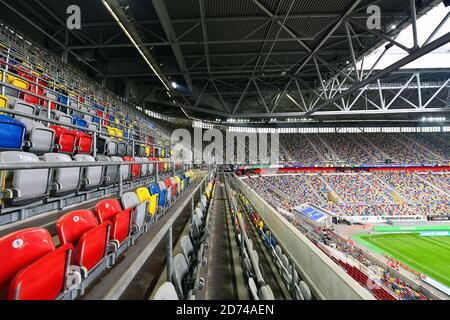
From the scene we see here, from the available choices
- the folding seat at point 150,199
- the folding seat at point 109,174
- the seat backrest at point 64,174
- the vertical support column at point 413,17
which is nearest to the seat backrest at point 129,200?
the folding seat at point 150,199

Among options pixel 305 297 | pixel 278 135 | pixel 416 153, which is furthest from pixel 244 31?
pixel 416 153

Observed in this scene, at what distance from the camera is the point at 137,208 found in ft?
6.40

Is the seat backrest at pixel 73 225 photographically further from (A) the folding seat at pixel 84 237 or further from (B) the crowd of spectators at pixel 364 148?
(B) the crowd of spectators at pixel 364 148

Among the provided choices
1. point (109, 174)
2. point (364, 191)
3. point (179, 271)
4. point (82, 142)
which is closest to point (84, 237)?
point (179, 271)

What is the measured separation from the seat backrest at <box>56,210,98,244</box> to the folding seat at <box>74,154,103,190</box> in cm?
125

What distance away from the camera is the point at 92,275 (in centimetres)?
131

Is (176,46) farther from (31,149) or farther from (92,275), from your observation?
(92,275)

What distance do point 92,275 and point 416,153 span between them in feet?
119

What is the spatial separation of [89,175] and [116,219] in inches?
56.3

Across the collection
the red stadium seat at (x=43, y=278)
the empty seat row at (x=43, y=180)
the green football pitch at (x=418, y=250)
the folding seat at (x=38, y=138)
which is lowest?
the green football pitch at (x=418, y=250)

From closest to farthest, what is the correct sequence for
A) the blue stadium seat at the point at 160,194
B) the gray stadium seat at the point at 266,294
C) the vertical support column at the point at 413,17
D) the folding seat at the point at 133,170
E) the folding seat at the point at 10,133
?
1. the gray stadium seat at the point at 266,294
2. the folding seat at the point at 10,133
3. the blue stadium seat at the point at 160,194
4. the folding seat at the point at 133,170
5. the vertical support column at the point at 413,17

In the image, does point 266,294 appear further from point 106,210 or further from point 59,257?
point 106,210

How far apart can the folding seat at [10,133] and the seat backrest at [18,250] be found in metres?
1.72

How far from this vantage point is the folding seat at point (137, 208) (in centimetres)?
197
